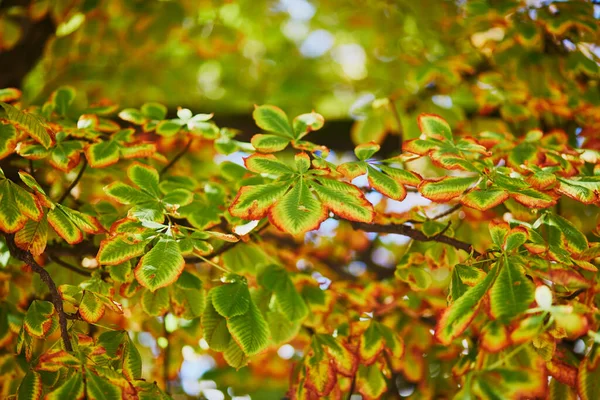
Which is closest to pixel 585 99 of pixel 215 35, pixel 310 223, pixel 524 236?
pixel 524 236

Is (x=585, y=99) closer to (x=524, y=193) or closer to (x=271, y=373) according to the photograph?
(x=524, y=193)

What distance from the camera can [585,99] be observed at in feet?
4.26

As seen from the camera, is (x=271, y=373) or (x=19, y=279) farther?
(x=271, y=373)

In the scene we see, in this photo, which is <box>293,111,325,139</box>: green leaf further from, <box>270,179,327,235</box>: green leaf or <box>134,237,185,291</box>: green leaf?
<box>134,237,185,291</box>: green leaf

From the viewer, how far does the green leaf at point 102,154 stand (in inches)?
34.1

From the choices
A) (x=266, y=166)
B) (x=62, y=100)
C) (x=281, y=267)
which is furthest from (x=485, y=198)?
(x=62, y=100)

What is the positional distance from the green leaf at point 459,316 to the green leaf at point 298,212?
196 mm

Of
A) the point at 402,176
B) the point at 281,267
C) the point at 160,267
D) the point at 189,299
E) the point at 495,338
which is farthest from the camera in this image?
the point at 281,267

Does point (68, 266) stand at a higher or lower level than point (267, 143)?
lower

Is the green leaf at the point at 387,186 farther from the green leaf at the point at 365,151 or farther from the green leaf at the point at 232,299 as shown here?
the green leaf at the point at 232,299

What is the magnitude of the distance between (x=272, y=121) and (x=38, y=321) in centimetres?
48

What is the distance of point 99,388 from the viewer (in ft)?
2.10

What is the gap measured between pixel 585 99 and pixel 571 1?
0.25 m

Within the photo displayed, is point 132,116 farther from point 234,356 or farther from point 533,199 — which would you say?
point 533,199
